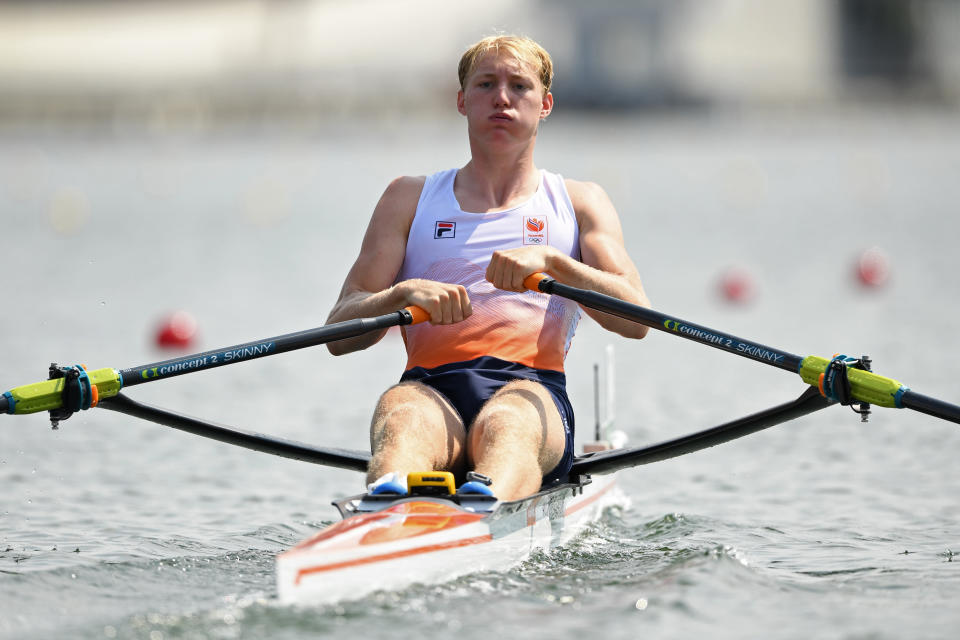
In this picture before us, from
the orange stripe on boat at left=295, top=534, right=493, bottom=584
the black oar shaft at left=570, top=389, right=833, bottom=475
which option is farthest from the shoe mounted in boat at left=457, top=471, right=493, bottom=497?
the black oar shaft at left=570, top=389, right=833, bottom=475

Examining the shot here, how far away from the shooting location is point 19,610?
412 centimetres

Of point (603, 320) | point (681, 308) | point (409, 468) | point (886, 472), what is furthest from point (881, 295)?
point (409, 468)

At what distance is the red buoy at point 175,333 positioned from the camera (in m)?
11.2

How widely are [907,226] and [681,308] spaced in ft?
35.4

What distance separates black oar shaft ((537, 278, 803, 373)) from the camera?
4664 millimetres

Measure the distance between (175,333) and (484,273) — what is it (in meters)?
6.75

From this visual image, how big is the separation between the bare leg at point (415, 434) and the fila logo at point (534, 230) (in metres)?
0.73

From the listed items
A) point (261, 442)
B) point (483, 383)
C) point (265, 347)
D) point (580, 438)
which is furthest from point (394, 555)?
point (580, 438)

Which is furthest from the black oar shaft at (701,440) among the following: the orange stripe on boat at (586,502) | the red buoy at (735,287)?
the red buoy at (735,287)

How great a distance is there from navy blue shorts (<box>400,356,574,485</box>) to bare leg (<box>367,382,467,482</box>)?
7 centimetres

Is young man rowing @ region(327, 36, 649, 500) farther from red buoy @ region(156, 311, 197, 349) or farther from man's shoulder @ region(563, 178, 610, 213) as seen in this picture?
red buoy @ region(156, 311, 197, 349)

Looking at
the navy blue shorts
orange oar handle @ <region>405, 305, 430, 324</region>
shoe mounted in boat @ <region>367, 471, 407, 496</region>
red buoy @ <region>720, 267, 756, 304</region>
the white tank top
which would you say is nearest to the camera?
shoe mounted in boat @ <region>367, 471, 407, 496</region>

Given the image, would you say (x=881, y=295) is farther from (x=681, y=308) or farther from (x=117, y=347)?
(x=117, y=347)

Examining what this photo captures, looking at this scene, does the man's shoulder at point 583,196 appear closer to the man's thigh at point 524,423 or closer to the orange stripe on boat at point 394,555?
the man's thigh at point 524,423
